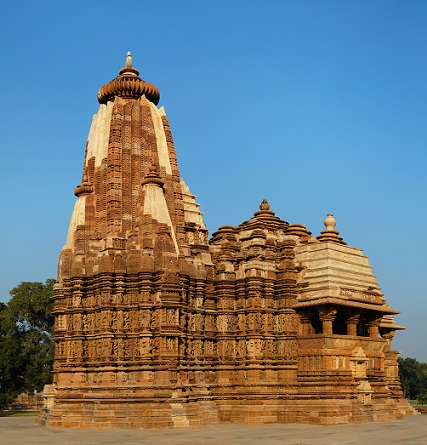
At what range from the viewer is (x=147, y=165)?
29.6 meters

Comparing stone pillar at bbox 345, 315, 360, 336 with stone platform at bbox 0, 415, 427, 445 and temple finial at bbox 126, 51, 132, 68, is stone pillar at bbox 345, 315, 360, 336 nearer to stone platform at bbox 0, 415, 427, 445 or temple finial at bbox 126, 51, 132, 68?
stone platform at bbox 0, 415, 427, 445

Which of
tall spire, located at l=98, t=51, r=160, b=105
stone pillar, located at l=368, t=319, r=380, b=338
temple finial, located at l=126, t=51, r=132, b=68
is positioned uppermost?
temple finial, located at l=126, t=51, r=132, b=68

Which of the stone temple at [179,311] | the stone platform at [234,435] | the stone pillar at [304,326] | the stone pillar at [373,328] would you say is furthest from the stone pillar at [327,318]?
the stone platform at [234,435]

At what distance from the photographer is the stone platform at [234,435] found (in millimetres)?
20344

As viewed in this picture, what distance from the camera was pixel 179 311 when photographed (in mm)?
26984

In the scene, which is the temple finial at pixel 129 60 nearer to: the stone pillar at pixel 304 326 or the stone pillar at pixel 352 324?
the stone pillar at pixel 304 326

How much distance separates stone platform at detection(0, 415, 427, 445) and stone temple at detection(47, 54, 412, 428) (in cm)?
124

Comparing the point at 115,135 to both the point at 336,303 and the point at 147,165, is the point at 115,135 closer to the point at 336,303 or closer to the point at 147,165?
the point at 147,165

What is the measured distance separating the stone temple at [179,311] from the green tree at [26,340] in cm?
2086

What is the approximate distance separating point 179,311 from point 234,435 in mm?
6065

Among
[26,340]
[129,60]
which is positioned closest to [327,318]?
[129,60]

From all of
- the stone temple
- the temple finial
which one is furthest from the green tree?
the temple finial

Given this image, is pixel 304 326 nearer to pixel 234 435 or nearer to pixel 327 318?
pixel 327 318

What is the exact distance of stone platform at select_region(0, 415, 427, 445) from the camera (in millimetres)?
20344
